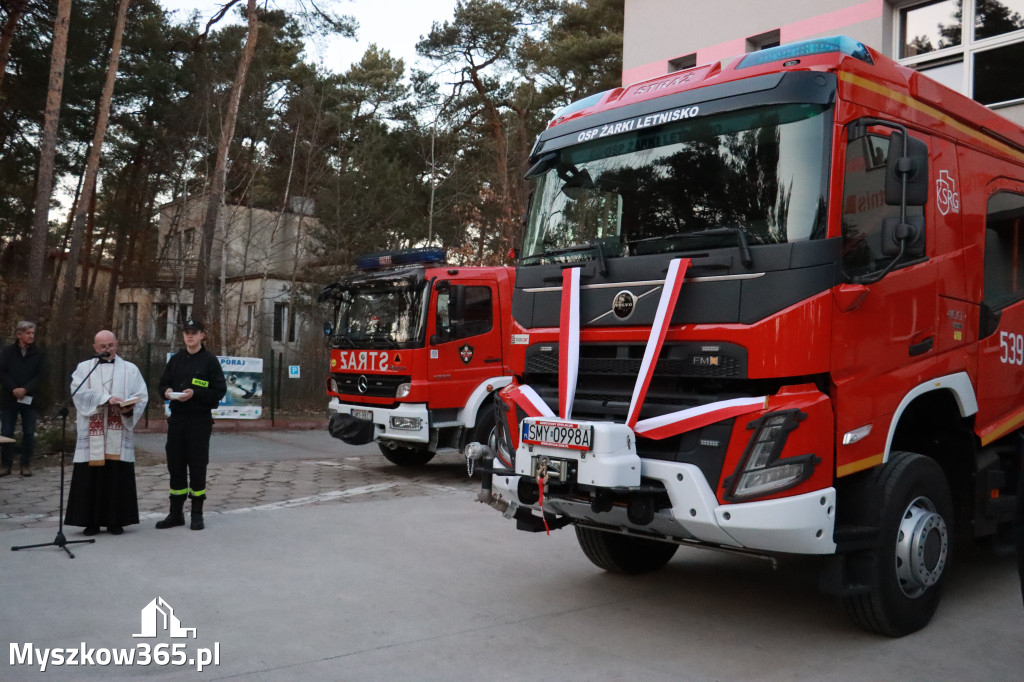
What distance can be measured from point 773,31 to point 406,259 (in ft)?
27.0

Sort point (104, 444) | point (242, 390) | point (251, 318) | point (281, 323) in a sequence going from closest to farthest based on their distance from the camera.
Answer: point (104, 444)
point (242, 390)
point (251, 318)
point (281, 323)

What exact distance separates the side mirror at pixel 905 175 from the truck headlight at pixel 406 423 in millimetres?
7511

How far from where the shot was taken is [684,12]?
17.2m

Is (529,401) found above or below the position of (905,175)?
below

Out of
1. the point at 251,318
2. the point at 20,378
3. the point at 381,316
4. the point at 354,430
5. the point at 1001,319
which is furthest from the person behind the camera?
the point at 251,318

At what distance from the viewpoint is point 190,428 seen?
8164 millimetres

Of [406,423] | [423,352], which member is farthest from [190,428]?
[423,352]

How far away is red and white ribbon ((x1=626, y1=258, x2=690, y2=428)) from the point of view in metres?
4.88

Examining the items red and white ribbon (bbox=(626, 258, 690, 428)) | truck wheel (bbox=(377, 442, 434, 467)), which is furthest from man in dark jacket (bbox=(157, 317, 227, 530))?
truck wheel (bbox=(377, 442, 434, 467))

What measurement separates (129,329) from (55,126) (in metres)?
21.3

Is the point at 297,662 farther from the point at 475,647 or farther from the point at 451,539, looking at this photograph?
the point at 451,539

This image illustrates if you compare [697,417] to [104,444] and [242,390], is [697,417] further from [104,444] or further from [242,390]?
[242,390]

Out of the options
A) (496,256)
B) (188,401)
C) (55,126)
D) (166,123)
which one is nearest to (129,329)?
(166,123)

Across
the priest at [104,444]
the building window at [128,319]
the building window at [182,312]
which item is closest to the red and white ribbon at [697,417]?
the priest at [104,444]
